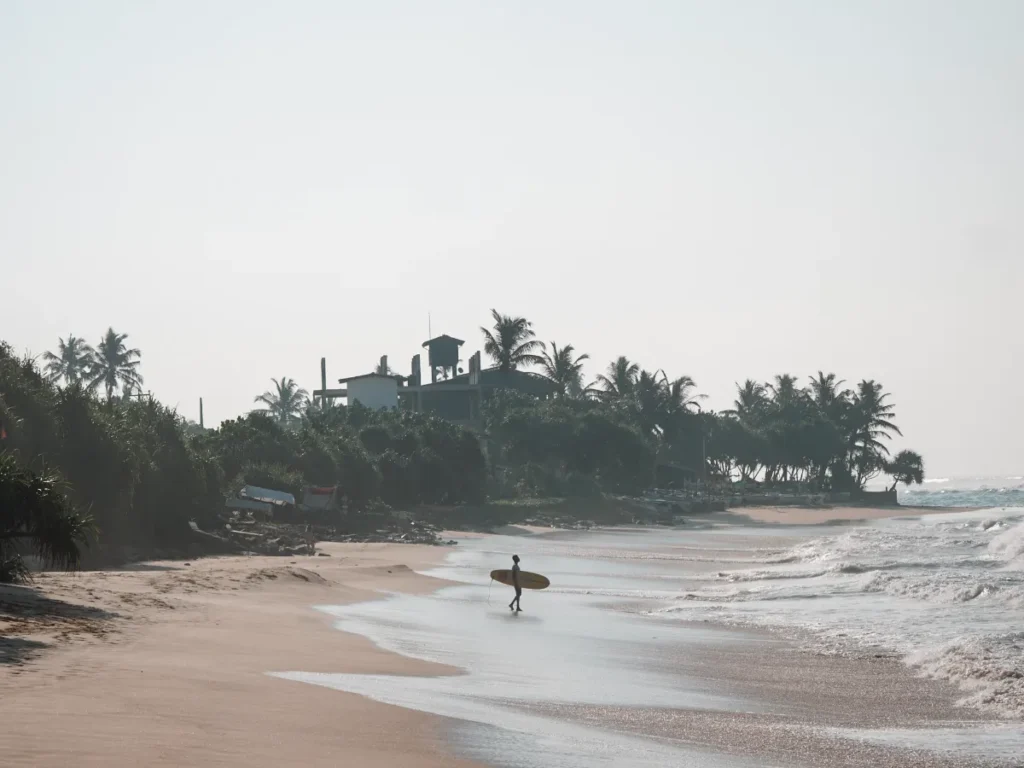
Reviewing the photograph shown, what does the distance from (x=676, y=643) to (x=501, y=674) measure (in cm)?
513

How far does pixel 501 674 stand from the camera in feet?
46.4

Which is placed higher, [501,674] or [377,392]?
[377,392]

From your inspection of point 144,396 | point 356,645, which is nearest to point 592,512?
point 144,396

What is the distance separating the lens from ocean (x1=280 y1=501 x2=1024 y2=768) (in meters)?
10.6

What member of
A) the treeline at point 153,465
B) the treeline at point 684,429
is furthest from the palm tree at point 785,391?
the treeline at point 153,465

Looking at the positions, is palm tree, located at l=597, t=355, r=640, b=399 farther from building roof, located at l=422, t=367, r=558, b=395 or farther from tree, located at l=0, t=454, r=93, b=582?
tree, located at l=0, t=454, r=93, b=582

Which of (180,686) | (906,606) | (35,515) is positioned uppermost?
(35,515)

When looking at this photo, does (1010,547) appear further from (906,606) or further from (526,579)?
(526,579)

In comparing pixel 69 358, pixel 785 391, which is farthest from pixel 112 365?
pixel 785 391

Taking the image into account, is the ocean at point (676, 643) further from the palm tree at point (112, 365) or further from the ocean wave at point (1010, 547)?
the palm tree at point (112, 365)

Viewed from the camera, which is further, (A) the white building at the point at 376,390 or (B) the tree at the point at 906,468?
(B) the tree at the point at 906,468

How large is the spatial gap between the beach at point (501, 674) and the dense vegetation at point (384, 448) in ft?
12.5

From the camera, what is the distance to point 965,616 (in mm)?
21609

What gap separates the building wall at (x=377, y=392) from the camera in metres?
90.2
